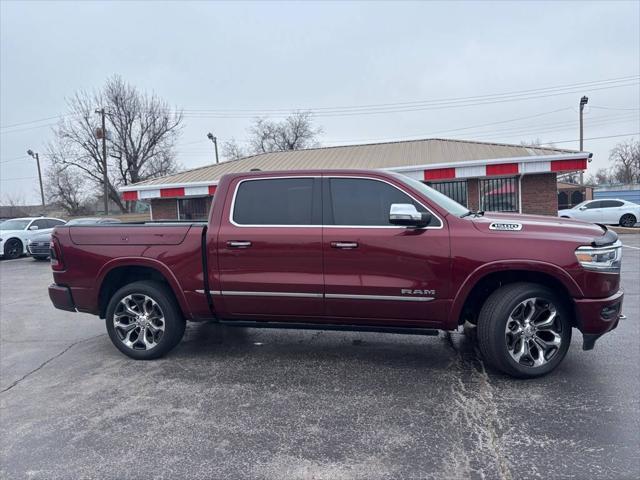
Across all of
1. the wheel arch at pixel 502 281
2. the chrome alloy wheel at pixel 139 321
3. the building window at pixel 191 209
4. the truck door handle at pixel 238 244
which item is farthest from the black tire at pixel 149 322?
the building window at pixel 191 209

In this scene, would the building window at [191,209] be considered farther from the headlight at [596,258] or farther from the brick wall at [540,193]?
the headlight at [596,258]

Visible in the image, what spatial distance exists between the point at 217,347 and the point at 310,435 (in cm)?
227

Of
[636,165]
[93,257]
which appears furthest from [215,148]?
[636,165]

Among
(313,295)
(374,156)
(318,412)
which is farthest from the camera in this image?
(374,156)

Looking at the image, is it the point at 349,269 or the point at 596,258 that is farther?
the point at 349,269

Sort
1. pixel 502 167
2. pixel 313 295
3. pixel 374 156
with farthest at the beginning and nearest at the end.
A: pixel 374 156 → pixel 502 167 → pixel 313 295

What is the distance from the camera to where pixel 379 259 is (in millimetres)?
3998

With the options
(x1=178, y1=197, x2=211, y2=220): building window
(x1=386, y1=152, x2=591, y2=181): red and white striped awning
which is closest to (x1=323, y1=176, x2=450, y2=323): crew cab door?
(x1=386, y1=152, x2=591, y2=181): red and white striped awning

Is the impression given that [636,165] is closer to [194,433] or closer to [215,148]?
[215,148]

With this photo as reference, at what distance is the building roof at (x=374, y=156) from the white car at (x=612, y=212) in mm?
A: 5696

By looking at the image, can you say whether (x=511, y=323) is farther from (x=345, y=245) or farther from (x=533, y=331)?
(x=345, y=245)

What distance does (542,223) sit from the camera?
399 centimetres

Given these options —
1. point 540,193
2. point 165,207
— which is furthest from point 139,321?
point 165,207

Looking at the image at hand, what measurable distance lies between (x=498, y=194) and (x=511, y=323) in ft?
45.9
